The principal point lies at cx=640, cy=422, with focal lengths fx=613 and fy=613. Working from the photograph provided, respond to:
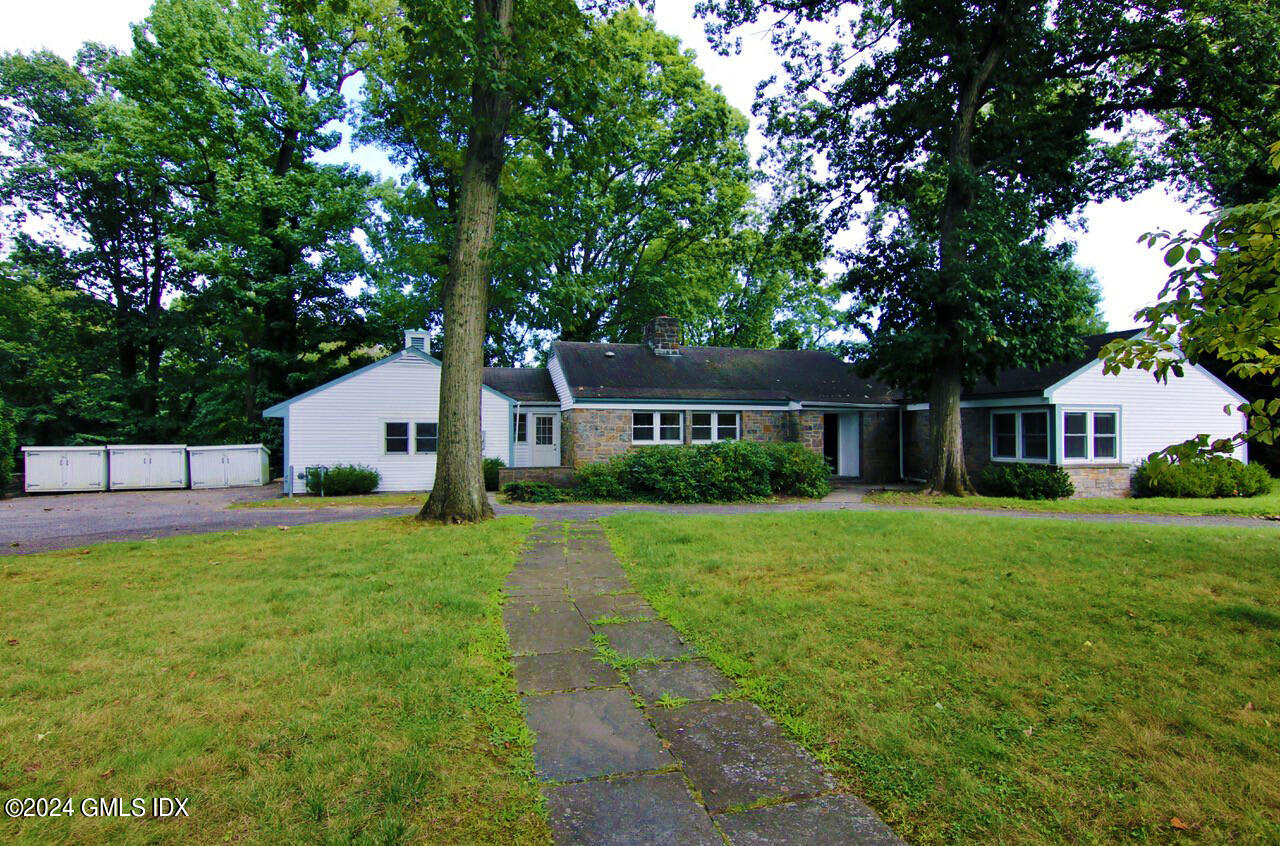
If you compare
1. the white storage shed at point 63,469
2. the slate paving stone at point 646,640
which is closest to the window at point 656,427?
the slate paving stone at point 646,640

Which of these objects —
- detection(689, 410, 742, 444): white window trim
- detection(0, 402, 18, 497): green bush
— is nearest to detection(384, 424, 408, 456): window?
detection(689, 410, 742, 444): white window trim

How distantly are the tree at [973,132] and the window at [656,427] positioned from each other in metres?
6.16

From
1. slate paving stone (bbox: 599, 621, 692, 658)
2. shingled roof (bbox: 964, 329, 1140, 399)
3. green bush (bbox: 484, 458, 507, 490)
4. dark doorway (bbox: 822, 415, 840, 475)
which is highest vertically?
shingled roof (bbox: 964, 329, 1140, 399)

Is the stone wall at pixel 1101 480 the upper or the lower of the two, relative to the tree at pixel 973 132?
lower

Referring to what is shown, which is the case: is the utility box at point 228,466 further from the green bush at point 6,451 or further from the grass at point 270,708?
the grass at point 270,708

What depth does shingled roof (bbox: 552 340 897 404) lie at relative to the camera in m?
19.7

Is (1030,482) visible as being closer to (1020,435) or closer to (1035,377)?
(1020,435)

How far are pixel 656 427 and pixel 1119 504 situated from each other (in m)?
12.0

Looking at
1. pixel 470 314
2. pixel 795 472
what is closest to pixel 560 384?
pixel 795 472

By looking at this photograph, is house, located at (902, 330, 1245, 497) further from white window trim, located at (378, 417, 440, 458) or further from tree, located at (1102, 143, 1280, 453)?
white window trim, located at (378, 417, 440, 458)

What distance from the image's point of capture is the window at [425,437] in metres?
18.9

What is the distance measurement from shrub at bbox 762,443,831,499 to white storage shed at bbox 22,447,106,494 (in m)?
20.3

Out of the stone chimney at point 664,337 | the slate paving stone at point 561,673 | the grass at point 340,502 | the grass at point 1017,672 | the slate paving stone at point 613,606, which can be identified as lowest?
the grass at point 340,502

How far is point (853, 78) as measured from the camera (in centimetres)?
1741
